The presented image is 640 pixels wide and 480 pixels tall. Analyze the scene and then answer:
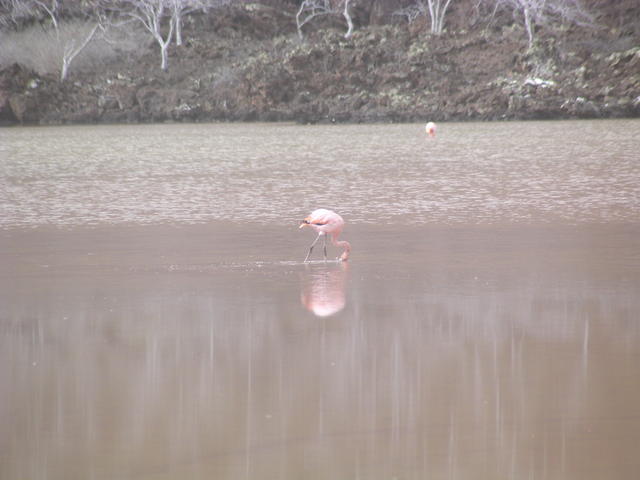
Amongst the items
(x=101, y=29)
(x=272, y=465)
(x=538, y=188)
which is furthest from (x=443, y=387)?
(x=101, y=29)

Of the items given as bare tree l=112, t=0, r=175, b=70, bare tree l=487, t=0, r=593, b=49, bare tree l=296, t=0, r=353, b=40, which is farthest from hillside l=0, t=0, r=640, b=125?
bare tree l=296, t=0, r=353, b=40

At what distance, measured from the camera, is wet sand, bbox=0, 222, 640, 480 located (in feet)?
14.4

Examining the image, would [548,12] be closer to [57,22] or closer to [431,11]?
[431,11]

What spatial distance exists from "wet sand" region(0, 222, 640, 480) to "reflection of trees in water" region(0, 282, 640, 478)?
0.04 feet

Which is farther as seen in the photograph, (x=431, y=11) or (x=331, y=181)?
(x=431, y=11)

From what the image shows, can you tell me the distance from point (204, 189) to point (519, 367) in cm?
1087

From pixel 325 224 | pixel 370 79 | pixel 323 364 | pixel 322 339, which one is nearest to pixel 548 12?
pixel 370 79

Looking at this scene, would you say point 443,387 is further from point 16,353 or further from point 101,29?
point 101,29

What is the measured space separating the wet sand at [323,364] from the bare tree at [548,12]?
140ft

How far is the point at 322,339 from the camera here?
6320 mm

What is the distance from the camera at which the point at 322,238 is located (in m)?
10.6

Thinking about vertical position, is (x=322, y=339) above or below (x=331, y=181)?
above

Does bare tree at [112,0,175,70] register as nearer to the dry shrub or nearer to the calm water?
the dry shrub

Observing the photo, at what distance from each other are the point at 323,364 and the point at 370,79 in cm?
4592
